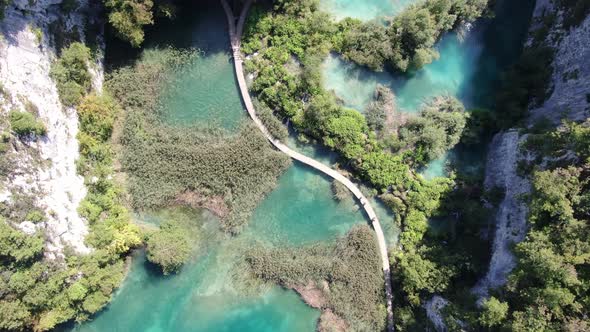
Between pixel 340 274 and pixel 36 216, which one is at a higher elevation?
pixel 340 274

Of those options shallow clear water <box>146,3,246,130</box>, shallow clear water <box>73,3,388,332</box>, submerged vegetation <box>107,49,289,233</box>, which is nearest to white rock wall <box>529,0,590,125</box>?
shallow clear water <box>73,3,388,332</box>

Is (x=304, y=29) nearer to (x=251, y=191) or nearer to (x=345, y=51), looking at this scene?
(x=345, y=51)

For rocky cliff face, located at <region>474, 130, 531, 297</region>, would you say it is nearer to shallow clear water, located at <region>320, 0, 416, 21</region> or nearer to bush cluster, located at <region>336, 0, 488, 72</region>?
bush cluster, located at <region>336, 0, 488, 72</region>

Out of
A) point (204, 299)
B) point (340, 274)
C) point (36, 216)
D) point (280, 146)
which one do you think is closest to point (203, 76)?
point (280, 146)

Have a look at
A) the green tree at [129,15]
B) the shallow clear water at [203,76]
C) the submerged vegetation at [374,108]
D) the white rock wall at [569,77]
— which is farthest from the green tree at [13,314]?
the white rock wall at [569,77]

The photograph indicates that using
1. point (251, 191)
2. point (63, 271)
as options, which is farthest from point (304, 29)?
point (63, 271)

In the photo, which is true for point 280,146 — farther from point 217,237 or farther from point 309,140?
point 217,237

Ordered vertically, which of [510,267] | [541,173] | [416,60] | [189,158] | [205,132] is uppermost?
[416,60]
